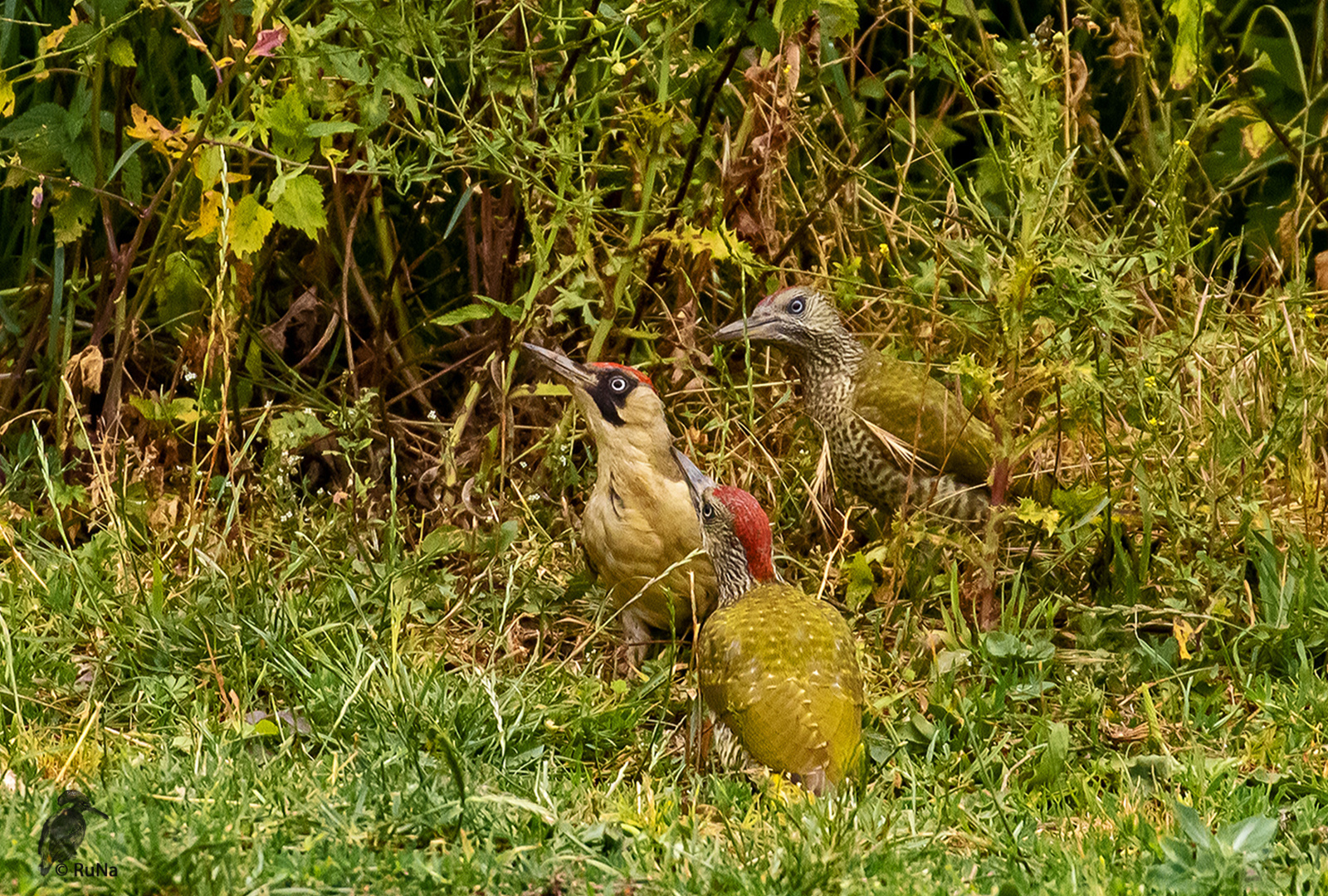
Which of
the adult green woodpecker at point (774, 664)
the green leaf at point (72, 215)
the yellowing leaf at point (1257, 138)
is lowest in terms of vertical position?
the adult green woodpecker at point (774, 664)

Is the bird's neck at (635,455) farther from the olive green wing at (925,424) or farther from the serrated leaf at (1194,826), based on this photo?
the serrated leaf at (1194,826)

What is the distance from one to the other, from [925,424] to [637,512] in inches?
41.4

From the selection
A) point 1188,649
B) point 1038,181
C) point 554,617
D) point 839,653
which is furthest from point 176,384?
point 1188,649

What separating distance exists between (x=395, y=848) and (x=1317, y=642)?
8.52 feet

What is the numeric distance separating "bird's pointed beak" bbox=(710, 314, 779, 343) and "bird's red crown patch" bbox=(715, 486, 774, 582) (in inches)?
40.2

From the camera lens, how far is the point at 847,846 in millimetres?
3031

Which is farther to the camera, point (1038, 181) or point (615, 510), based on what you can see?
point (615, 510)

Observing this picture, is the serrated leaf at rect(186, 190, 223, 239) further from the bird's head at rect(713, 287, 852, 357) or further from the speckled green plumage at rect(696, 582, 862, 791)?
the speckled green plumage at rect(696, 582, 862, 791)

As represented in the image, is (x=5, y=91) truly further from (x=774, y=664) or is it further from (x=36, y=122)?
(x=774, y=664)

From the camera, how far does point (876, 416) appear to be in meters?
5.04

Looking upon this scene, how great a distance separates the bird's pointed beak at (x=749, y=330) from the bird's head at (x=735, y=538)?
89cm

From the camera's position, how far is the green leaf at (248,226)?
4637 millimetres

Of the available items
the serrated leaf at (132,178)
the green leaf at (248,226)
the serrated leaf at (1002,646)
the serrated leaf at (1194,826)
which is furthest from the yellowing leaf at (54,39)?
the serrated leaf at (1194,826)

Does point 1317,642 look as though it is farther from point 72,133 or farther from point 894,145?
point 72,133
